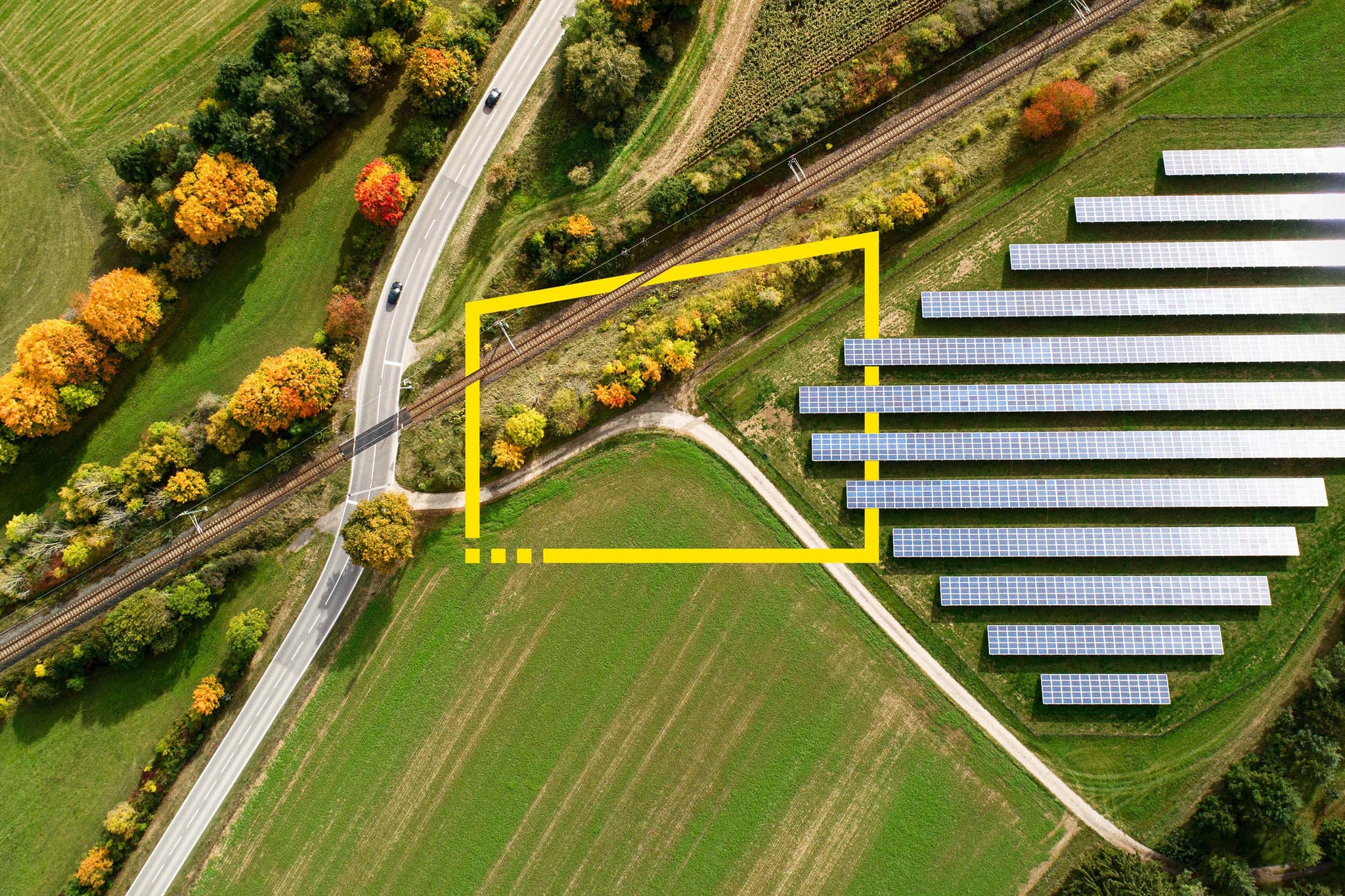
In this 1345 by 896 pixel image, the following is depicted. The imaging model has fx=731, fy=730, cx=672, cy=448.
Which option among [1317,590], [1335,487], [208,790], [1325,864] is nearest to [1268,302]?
[1335,487]

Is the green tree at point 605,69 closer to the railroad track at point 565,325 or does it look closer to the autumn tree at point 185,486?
the railroad track at point 565,325

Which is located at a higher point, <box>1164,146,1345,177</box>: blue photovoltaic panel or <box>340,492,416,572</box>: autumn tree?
<box>1164,146,1345,177</box>: blue photovoltaic panel

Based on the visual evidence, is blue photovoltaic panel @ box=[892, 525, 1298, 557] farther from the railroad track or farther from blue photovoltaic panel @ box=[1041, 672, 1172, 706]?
the railroad track

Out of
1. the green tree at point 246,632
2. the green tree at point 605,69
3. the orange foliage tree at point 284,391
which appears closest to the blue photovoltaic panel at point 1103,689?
the green tree at point 605,69

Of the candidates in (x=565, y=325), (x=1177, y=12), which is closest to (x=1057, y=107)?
(x=1177, y=12)

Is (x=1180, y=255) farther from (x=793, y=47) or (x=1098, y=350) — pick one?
(x=793, y=47)

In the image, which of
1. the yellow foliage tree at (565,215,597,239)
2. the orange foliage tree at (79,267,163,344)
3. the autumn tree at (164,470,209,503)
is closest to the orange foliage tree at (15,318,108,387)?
the orange foliage tree at (79,267,163,344)
